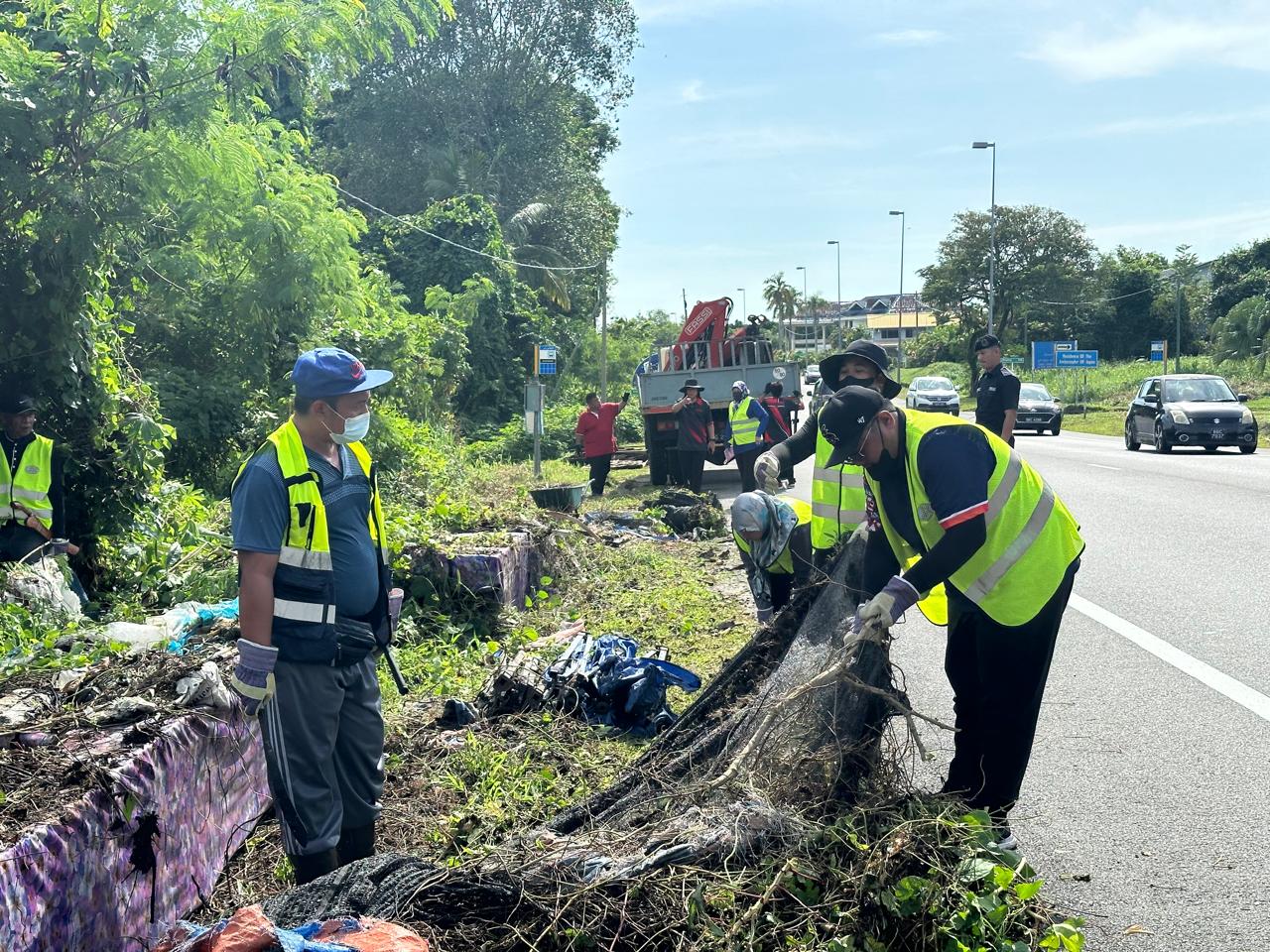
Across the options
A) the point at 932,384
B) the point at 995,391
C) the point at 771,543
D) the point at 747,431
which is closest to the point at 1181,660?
the point at 771,543

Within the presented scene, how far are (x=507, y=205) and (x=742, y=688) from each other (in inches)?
1542

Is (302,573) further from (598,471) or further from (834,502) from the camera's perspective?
(598,471)

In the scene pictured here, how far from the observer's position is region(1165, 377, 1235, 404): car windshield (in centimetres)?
2347

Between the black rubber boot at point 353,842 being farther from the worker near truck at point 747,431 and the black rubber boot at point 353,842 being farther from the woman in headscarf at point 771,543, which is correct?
the worker near truck at point 747,431

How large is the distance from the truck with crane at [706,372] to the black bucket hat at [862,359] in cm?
1143

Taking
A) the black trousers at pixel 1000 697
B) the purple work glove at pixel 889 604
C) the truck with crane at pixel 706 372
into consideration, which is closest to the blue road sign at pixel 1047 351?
the truck with crane at pixel 706 372

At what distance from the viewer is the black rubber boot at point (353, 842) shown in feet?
12.5

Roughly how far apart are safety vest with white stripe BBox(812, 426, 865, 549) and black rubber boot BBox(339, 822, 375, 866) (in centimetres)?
244

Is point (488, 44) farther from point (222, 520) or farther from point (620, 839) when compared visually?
point (620, 839)

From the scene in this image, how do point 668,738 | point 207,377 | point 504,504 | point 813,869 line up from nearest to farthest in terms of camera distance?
point 813,869 < point 668,738 < point 207,377 < point 504,504

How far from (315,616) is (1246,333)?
166 feet

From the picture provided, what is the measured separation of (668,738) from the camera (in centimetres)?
409

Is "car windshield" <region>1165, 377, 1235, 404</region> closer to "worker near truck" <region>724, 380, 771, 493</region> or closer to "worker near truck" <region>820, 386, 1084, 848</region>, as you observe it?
"worker near truck" <region>724, 380, 771, 493</region>

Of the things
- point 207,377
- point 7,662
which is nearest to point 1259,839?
point 7,662
